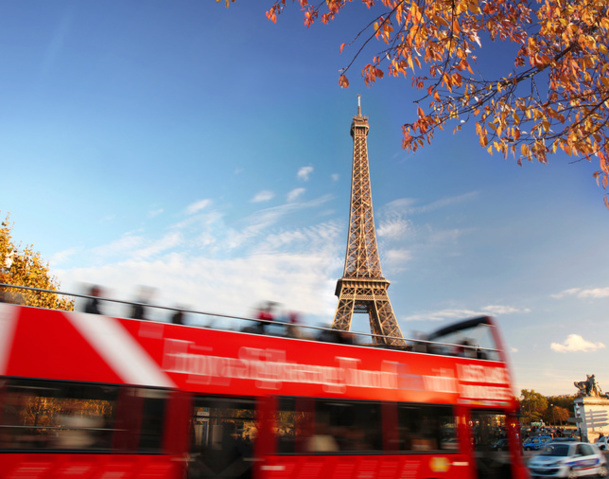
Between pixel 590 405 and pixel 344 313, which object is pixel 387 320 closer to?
pixel 344 313

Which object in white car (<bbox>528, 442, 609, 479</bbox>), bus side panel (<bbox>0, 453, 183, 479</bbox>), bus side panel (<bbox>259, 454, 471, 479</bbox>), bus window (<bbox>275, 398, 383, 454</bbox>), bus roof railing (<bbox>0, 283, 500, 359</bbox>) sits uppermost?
bus roof railing (<bbox>0, 283, 500, 359</bbox>)

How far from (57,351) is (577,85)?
738 centimetres

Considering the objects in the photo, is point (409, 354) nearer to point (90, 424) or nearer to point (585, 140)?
point (585, 140)

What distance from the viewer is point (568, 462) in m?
14.9

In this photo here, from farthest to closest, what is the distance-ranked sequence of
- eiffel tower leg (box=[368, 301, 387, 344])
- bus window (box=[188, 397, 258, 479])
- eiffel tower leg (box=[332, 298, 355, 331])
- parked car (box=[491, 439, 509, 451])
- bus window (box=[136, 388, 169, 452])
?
eiffel tower leg (box=[368, 301, 387, 344])
eiffel tower leg (box=[332, 298, 355, 331])
parked car (box=[491, 439, 509, 451])
bus window (box=[188, 397, 258, 479])
bus window (box=[136, 388, 169, 452])

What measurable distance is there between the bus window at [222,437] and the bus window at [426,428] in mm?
2534

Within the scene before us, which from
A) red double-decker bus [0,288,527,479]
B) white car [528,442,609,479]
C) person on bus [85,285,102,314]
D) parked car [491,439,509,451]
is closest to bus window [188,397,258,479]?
red double-decker bus [0,288,527,479]

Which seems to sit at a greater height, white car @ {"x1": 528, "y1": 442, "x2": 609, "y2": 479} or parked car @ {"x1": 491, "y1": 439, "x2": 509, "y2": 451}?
parked car @ {"x1": 491, "y1": 439, "x2": 509, "y2": 451}

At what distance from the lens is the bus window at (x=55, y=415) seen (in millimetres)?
4973

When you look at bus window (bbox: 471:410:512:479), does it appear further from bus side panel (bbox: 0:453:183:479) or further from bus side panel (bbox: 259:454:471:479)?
bus side panel (bbox: 0:453:183:479)

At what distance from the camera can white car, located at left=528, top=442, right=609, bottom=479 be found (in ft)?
48.1

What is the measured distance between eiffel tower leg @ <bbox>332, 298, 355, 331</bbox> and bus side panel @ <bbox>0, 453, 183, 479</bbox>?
40.3 metres

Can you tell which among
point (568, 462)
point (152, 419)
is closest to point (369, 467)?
point (152, 419)

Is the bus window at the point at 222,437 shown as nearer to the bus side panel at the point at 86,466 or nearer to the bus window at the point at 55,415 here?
the bus side panel at the point at 86,466
